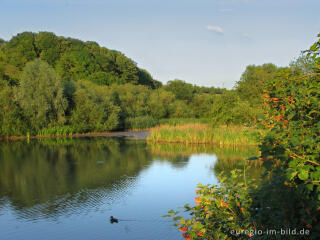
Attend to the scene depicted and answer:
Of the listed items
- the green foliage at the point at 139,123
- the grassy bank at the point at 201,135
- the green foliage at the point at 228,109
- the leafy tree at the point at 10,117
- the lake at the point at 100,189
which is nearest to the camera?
the lake at the point at 100,189

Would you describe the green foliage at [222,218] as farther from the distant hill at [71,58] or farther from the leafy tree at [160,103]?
the distant hill at [71,58]

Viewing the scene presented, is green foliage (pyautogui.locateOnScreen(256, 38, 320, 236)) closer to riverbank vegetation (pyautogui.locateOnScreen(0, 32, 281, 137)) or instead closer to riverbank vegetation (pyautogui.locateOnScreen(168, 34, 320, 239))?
riverbank vegetation (pyautogui.locateOnScreen(168, 34, 320, 239))

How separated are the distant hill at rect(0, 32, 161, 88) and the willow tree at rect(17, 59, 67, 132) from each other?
20.0 metres

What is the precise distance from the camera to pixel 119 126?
3005 centimetres

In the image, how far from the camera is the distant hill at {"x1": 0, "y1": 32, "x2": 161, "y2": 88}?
47.2 m

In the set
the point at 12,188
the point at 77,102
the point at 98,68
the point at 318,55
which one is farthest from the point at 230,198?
the point at 98,68

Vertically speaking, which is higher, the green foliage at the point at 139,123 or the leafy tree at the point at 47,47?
the leafy tree at the point at 47,47

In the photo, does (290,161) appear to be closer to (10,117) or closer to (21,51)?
(10,117)

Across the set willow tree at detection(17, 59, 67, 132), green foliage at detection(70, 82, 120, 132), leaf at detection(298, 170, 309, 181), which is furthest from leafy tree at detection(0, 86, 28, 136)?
leaf at detection(298, 170, 309, 181)

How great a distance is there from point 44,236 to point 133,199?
262 cm

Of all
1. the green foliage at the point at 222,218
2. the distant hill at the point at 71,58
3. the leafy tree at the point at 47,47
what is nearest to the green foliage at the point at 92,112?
the distant hill at the point at 71,58

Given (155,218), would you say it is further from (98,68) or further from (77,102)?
(98,68)

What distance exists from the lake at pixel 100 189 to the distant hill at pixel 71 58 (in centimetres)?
3227

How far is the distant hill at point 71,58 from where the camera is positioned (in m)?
47.2
